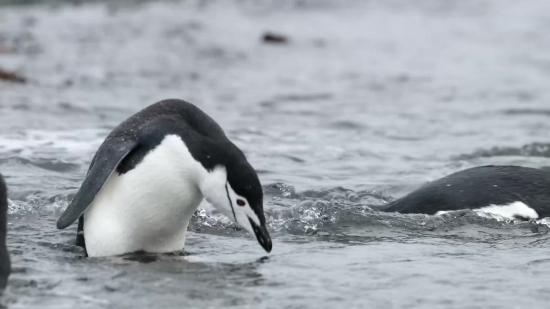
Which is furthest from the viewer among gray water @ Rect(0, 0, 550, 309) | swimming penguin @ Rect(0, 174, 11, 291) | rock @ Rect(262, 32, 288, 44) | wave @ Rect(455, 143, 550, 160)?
rock @ Rect(262, 32, 288, 44)

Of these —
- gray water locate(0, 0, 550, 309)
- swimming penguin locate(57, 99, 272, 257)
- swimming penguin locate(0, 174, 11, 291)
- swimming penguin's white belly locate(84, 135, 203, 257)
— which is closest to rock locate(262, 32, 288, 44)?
gray water locate(0, 0, 550, 309)

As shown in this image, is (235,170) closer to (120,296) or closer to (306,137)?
(120,296)

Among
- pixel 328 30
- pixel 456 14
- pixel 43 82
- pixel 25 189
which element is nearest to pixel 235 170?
pixel 25 189

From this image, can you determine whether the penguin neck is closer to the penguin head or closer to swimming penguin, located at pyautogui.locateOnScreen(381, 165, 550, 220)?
the penguin head

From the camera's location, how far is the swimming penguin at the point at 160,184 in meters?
4.00

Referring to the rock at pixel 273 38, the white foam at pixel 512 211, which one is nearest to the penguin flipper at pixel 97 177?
the white foam at pixel 512 211

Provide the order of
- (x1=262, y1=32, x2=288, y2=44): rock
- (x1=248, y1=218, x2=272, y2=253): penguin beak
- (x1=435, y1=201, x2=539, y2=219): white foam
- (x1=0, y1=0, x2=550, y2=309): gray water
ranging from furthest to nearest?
(x1=262, y1=32, x2=288, y2=44): rock → (x1=435, y1=201, x2=539, y2=219): white foam → (x1=248, y1=218, x2=272, y2=253): penguin beak → (x1=0, y1=0, x2=550, y2=309): gray water

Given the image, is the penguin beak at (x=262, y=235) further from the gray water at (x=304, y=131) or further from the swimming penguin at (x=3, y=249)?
the swimming penguin at (x=3, y=249)

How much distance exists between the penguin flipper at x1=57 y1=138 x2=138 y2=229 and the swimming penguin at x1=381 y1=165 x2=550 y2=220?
1.86 meters

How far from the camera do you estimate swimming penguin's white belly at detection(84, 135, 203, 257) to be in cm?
410

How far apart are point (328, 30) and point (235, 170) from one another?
1393 centimetres

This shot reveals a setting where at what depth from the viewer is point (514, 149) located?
26.3 ft

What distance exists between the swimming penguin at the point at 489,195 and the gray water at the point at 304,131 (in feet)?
0.34

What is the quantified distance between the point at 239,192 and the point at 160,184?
382 mm
